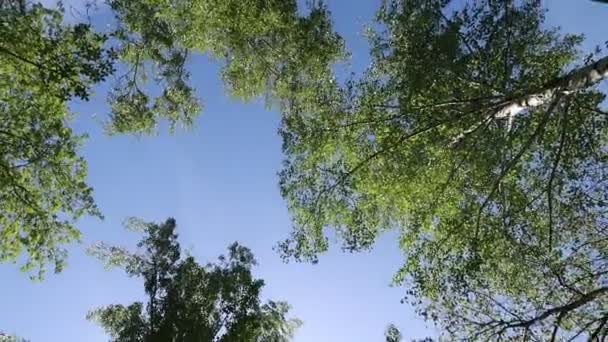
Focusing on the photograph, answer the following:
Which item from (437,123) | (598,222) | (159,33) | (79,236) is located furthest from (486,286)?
(159,33)

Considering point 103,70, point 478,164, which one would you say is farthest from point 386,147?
point 103,70

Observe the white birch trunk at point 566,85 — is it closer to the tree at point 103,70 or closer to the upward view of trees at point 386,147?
the upward view of trees at point 386,147

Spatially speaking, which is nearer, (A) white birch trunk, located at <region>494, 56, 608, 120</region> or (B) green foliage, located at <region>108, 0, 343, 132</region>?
(A) white birch trunk, located at <region>494, 56, 608, 120</region>

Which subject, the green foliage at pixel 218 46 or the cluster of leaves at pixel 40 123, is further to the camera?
the green foliage at pixel 218 46

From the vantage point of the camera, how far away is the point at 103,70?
9539 mm

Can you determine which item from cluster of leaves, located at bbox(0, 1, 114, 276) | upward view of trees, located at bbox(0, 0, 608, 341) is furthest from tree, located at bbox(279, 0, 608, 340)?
cluster of leaves, located at bbox(0, 1, 114, 276)

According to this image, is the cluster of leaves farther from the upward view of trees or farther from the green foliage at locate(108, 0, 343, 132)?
the green foliage at locate(108, 0, 343, 132)

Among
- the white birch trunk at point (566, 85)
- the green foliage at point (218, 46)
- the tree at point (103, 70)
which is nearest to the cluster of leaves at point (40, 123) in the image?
the tree at point (103, 70)

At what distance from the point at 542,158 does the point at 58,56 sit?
1074cm

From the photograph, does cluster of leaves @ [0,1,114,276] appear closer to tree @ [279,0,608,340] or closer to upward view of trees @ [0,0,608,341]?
upward view of trees @ [0,0,608,341]

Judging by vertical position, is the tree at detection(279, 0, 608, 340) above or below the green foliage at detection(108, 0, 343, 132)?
below

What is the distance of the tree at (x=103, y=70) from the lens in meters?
9.77

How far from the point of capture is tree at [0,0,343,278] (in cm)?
977

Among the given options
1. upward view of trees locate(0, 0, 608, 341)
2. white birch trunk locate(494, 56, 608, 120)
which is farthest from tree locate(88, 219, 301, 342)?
white birch trunk locate(494, 56, 608, 120)
